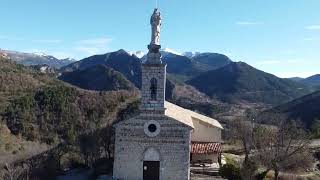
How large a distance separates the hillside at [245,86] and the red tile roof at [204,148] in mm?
129176

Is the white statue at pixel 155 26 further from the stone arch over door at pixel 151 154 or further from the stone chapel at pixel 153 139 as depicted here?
the stone arch over door at pixel 151 154

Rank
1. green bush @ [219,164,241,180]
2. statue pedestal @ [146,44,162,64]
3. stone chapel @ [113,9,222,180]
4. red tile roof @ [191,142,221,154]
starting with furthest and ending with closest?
red tile roof @ [191,142,221,154] → green bush @ [219,164,241,180] → statue pedestal @ [146,44,162,64] → stone chapel @ [113,9,222,180]

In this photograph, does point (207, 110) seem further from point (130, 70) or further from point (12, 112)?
point (130, 70)

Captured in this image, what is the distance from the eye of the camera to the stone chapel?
29.8 m

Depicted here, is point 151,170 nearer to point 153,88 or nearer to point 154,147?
point 154,147

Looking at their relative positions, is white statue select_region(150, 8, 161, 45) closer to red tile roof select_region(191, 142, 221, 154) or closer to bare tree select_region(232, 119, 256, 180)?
red tile roof select_region(191, 142, 221, 154)

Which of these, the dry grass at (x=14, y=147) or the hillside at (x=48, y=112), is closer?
the dry grass at (x=14, y=147)

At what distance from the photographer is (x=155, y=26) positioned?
30.4 m

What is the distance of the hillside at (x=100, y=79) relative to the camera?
120838 millimetres

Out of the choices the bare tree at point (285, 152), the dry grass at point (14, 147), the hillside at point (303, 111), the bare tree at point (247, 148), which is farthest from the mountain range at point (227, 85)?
the bare tree at point (285, 152)

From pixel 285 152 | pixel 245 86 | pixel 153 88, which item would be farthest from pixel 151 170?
pixel 245 86

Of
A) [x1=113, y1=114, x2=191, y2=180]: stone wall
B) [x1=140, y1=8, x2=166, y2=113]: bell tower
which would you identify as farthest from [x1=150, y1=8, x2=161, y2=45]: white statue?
[x1=113, y1=114, x2=191, y2=180]: stone wall

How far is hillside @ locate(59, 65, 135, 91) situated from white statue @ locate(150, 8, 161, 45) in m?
84.6

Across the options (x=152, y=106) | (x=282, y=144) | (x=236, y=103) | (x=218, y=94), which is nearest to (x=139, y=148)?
(x=152, y=106)
